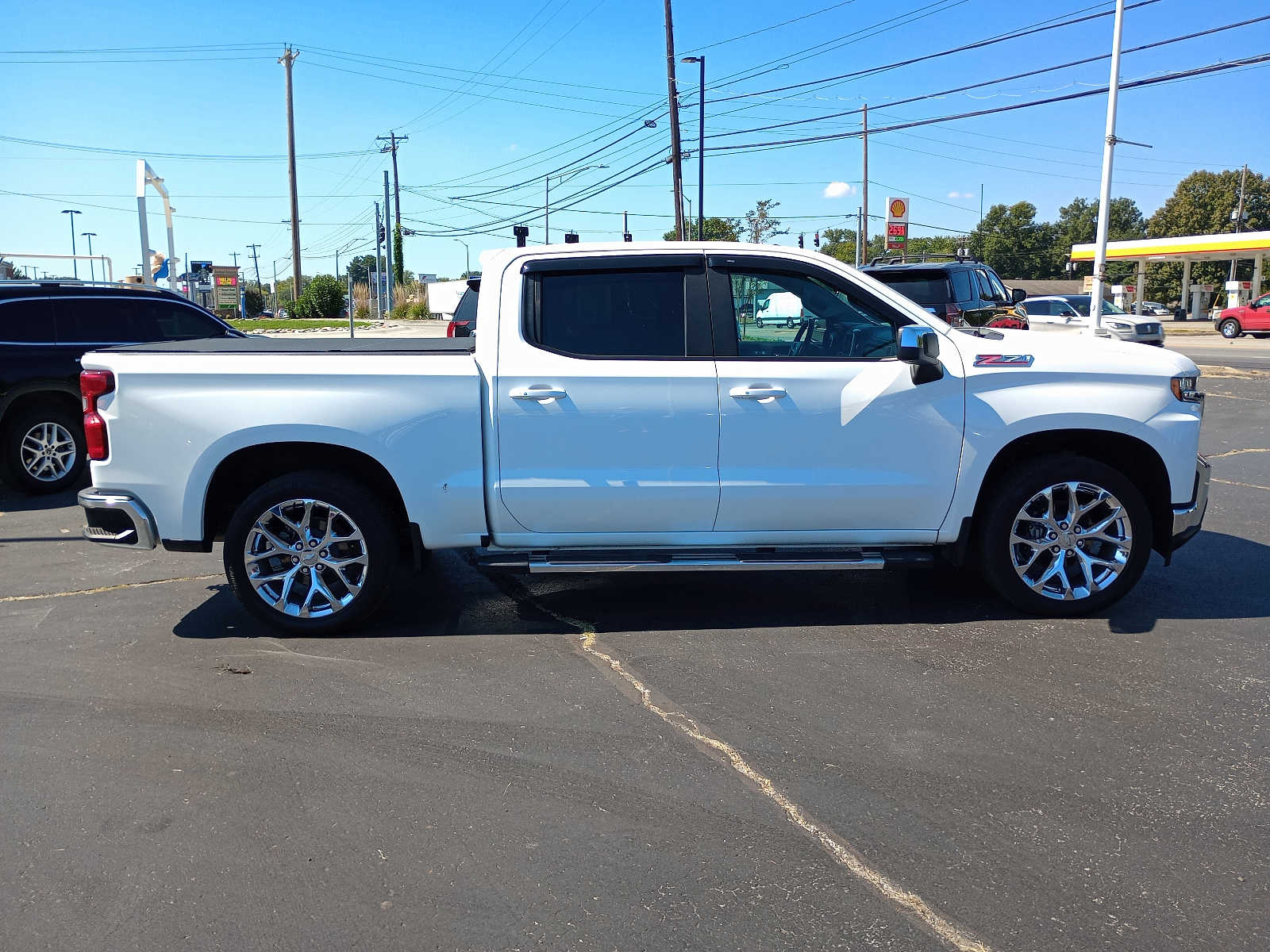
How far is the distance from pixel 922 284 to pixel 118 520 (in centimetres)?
1068

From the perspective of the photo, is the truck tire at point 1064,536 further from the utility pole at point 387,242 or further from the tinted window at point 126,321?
the utility pole at point 387,242

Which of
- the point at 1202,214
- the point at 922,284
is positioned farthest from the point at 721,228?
the point at 922,284

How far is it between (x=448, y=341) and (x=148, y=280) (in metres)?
14.0

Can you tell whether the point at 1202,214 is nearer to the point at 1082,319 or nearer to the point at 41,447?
the point at 1082,319

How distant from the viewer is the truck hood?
5.43 metres

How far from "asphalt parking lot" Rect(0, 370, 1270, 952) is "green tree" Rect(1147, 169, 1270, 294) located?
90984 mm

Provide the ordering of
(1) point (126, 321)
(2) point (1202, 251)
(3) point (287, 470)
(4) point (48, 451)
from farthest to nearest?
(2) point (1202, 251)
(1) point (126, 321)
(4) point (48, 451)
(3) point (287, 470)

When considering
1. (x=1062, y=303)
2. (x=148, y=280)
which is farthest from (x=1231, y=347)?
(x=148, y=280)

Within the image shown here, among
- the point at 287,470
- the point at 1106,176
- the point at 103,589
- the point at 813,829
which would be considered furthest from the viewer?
the point at 1106,176

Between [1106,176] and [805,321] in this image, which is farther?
[1106,176]

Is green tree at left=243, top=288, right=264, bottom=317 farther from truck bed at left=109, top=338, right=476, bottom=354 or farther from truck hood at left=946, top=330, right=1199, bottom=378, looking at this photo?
truck hood at left=946, top=330, right=1199, bottom=378

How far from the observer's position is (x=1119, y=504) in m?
5.50

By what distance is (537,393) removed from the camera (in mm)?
5262

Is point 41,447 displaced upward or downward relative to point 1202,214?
downward
